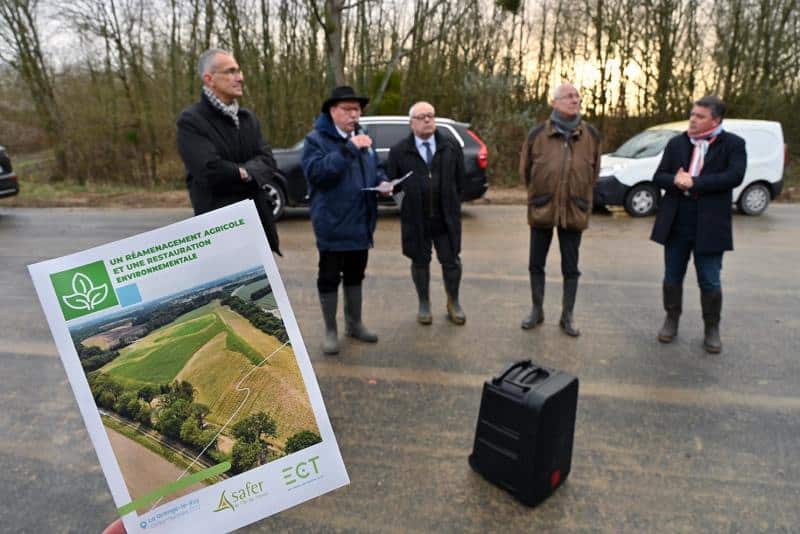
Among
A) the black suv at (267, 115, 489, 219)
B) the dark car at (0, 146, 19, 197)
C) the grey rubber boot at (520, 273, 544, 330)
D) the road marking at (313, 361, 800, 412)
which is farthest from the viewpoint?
the dark car at (0, 146, 19, 197)

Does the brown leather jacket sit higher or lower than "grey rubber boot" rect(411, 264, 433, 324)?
higher

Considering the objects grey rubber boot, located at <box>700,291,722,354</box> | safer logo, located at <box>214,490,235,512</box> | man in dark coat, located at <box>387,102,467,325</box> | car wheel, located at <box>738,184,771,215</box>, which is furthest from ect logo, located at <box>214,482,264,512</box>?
car wheel, located at <box>738,184,771,215</box>

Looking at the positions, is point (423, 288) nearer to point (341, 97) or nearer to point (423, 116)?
point (423, 116)

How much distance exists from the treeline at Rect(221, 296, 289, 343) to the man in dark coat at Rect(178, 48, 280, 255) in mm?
1865

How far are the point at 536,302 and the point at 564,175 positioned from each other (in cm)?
113

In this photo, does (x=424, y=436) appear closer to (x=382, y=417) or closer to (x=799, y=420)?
(x=382, y=417)

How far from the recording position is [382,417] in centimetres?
334

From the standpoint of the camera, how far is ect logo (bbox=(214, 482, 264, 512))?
129cm

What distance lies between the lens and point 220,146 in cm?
310

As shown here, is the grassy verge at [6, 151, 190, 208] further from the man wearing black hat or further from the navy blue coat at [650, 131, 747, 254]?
the navy blue coat at [650, 131, 747, 254]

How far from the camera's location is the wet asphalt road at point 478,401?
2.50 metres

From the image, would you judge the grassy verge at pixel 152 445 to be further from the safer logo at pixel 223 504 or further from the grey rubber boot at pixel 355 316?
the grey rubber boot at pixel 355 316

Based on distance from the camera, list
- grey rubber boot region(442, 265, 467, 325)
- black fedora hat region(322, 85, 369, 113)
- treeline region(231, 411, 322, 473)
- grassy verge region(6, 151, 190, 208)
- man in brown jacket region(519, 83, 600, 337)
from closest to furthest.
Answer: treeline region(231, 411, 322, 473) < black fedora hat region(322, 85, 369, 113) < man in brown jacket region(519, 83, 600, 337) < grey rubber boot region(442, 265, 467, 325) < grassy verge region(6, 151, 190, 208)

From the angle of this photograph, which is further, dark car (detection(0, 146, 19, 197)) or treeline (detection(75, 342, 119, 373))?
dark car (detection(0, 146, 19, 197))
